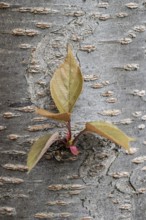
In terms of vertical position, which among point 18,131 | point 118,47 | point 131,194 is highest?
point 118,47

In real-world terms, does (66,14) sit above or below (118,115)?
above

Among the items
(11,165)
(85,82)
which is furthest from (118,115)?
(11,165)

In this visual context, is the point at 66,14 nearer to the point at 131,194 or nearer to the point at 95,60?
the point at 95,60

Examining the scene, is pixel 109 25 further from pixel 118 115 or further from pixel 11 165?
pixel 11 165
